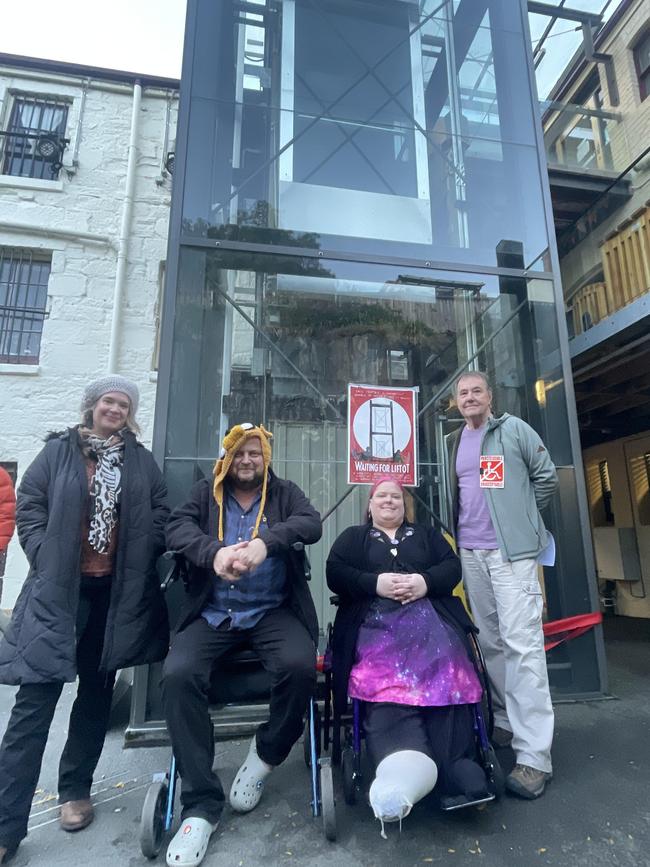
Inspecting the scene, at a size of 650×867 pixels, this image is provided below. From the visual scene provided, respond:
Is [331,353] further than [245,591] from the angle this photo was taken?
Yes

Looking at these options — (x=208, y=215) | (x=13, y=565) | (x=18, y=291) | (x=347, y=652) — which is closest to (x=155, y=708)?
(x=347, y=652)

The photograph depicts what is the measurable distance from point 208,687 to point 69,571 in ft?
2.41

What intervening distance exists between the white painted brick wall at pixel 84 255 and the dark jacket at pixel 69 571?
13.5 feet

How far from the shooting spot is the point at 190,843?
1.80 metres

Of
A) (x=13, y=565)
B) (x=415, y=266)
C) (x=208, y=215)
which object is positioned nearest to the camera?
(x=208, y=215)

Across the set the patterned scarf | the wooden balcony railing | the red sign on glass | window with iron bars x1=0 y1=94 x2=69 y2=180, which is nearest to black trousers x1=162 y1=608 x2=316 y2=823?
the patterned scarf

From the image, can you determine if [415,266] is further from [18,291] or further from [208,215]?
[18,291]

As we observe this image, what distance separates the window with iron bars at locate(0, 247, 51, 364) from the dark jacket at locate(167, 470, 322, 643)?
5.29 m

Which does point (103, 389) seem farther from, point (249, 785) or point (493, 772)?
point (493, 772)

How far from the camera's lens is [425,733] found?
2.00 metres

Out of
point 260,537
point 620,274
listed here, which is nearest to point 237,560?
point 260,537

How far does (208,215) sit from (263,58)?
1784mm

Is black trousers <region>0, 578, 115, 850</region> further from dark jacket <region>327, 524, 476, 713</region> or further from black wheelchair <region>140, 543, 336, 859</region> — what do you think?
dark jacket <region>327, 524, 476, 713</region>

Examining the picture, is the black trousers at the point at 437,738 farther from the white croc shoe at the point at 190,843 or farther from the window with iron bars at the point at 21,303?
the window with iron bars at the point at 21,303
